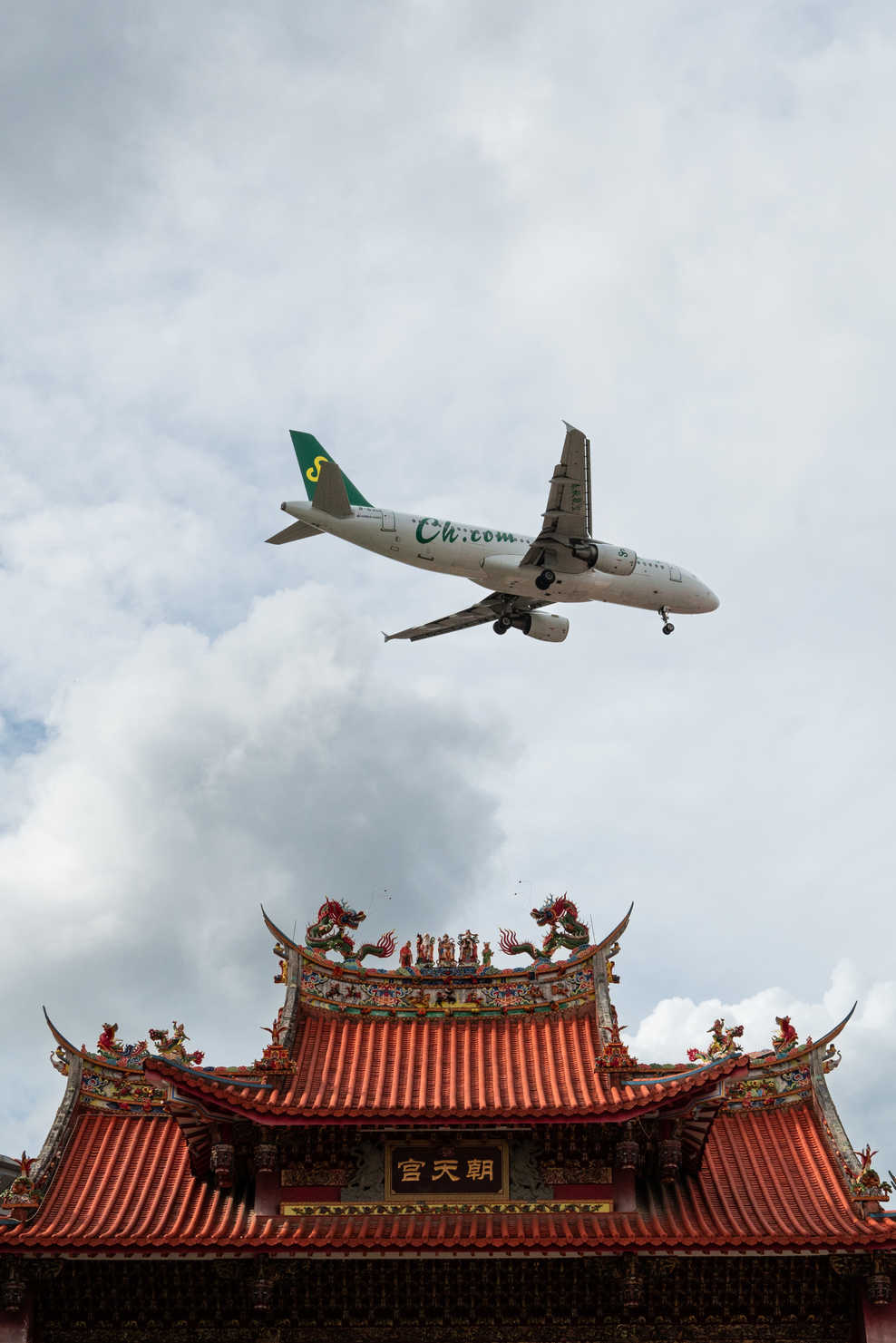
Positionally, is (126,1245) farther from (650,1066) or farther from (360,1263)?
(650,1066)

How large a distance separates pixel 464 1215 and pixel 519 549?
32007mm

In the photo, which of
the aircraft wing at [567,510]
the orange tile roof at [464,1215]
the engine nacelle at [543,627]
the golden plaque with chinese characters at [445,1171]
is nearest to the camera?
the orange tile roof at [464,1215]

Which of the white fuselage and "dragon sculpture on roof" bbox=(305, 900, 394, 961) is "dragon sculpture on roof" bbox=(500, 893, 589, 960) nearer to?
"dragon sculpture on roof" bbox=(305, 900, 394, 961)

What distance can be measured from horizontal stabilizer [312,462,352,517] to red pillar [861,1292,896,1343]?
33.4 meters

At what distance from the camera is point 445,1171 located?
23438 millimetres

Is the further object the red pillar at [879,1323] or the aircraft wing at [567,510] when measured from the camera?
the aircraft wing at [567,510]

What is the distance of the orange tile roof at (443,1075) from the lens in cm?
2220

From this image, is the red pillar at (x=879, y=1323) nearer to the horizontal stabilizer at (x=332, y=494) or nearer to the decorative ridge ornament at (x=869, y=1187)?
the decorative ridge ornament at (x=869, y=1187)

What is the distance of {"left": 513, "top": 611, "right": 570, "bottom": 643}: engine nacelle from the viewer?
181 feet

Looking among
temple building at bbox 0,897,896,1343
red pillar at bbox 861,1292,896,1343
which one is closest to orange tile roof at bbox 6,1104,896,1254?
temple building at bbox 0,897,896,1343

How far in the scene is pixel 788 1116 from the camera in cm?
2544

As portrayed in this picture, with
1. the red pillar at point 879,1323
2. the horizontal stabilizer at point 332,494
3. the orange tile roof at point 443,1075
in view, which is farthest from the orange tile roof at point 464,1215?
the horizontal stabilizer at point 332,494

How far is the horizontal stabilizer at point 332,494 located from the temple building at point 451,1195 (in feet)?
82.8

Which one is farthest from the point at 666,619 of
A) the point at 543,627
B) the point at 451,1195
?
the point at 451,1195
